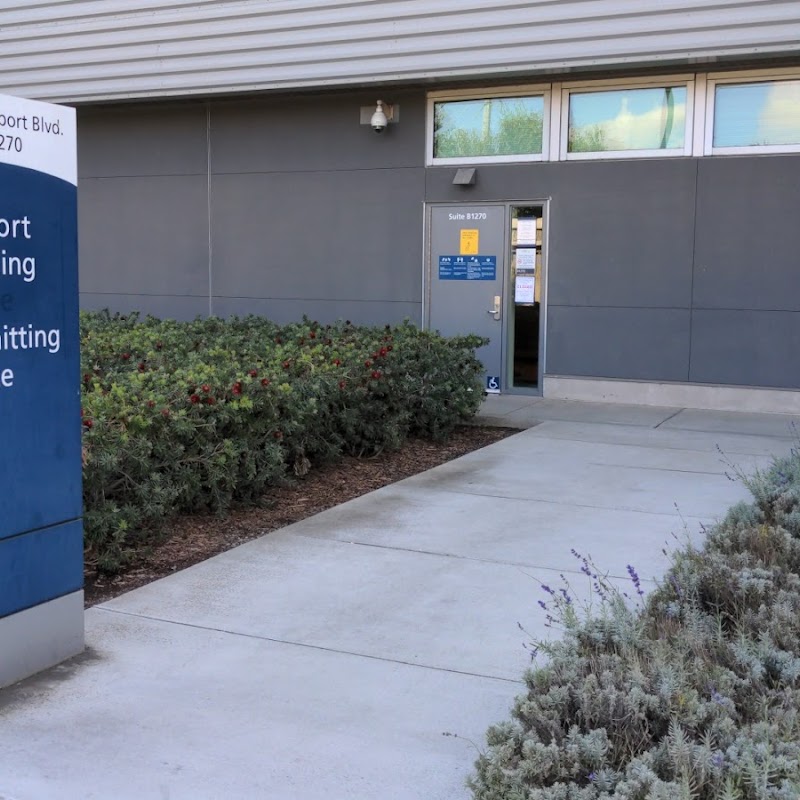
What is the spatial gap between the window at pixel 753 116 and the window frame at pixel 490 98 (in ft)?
6.51

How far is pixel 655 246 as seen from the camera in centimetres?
1184

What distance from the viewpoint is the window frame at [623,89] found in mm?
11578

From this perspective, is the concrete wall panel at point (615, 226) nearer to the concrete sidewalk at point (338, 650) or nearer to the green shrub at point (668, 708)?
the concrete sidewalk at point (338, 650)

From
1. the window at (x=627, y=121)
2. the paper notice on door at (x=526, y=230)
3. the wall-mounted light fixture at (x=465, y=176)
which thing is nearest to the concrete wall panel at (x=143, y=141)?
the wall-mounted light fixture at (x=465, y=176)

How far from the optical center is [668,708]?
9.86 ft

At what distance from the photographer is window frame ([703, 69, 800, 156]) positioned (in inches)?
439

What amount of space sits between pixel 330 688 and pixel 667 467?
520 centimetres

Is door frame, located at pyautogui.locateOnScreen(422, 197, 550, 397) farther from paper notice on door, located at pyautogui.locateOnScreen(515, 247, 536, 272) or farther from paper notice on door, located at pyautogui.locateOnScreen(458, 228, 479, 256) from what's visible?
paper notice on door, located at pyautogui.locateOnScreen(458, 228, 479, 256)

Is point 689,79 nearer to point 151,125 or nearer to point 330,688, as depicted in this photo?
point 151,125

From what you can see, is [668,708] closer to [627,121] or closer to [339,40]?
[627,121]

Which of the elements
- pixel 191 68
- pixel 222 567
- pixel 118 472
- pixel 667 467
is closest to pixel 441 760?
pixel 222 567

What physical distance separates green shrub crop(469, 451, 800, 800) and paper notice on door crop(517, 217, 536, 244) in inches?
351

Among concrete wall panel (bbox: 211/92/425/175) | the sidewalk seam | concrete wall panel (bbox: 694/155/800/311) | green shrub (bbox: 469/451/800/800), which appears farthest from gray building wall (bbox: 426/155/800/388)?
the sidewalk seam

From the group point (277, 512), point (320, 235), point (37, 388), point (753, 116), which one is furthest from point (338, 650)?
point (320, 235)
